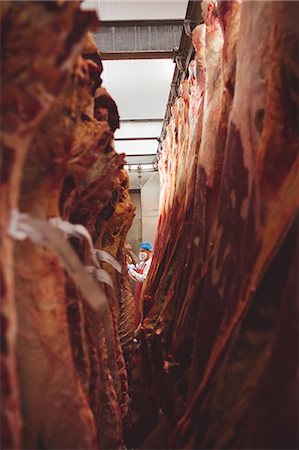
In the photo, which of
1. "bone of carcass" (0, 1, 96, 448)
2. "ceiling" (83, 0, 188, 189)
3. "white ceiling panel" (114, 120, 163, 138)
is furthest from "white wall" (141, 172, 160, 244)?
"bone of carcass" (0, 1, 96, 448)

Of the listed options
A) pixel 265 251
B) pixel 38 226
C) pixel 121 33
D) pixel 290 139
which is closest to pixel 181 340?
pixel 265 251

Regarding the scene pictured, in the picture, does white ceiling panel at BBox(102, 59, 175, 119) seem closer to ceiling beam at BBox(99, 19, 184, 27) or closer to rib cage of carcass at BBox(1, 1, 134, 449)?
ceiling beam at BBox(99, 19, 184, 27)

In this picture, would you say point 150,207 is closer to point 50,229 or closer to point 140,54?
point 140,54

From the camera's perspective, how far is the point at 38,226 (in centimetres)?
76

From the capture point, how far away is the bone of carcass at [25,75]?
665 millimetres

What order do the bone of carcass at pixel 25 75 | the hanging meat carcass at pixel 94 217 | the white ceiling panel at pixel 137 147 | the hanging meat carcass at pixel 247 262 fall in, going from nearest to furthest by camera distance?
the bone of carcass at pixel 25 75, the hanging meat carcass at pixel 247 262, the hanging meat carcass at pixel 94 217, the white ceiling panel at pixel 137 147

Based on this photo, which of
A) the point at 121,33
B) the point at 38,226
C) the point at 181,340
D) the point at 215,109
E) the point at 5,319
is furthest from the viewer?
the point at 121,33

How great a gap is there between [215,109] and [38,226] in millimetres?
1149

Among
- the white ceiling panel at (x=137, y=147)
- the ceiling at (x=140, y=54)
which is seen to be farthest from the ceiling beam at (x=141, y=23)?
the white ceiling panel at (x=137, y=147)

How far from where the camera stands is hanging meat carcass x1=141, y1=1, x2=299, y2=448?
2.61 ft

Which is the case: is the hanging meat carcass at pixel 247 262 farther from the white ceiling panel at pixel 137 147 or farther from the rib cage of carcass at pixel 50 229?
the white ceiling panel at pixel 137 147

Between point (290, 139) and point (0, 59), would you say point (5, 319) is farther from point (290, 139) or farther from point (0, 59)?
point (290, 139)

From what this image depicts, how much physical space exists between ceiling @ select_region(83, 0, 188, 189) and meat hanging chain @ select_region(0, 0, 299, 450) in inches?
51.2

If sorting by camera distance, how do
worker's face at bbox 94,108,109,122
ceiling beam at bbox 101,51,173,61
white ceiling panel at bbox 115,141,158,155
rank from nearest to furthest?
worker's face at bbox 94,108,109,122
ceiling beam at bbox 101,51,173,61
white ceiling panel at bbox 115,141,158,155
